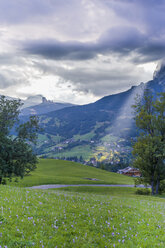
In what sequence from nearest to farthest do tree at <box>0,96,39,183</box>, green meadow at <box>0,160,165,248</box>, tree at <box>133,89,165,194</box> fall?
green meadow at <box>0,160,165,248</box>, tree at <box>0,96,39,183</box>, tree at <box>133,89,165,194</box>

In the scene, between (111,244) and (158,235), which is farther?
(158,235)

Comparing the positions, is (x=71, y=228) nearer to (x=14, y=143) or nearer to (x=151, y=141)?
(x=14, y=143)

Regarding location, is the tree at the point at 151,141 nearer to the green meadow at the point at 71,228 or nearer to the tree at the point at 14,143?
the tree at the point at 14,143

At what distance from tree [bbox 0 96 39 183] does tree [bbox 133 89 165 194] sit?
85.5ft

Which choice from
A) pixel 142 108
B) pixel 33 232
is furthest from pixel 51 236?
pixel 142 108

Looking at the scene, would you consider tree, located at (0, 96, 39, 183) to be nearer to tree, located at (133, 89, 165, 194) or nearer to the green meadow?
tree, located at (133, 89, 165, 194)

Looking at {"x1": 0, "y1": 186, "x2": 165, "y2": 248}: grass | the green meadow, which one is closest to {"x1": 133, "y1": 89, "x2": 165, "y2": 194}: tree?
the green meadow

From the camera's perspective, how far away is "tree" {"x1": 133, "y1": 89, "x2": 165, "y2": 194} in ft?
165

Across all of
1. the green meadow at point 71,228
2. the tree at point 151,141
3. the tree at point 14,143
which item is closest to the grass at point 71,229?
the green meadow at point 71,228

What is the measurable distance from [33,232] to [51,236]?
840 millimetres

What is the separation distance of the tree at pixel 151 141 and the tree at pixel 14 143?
26.1 m

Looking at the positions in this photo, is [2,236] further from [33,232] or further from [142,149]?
[142,149]

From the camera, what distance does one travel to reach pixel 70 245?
859 centimetres

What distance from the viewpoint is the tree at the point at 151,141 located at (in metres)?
50.3
